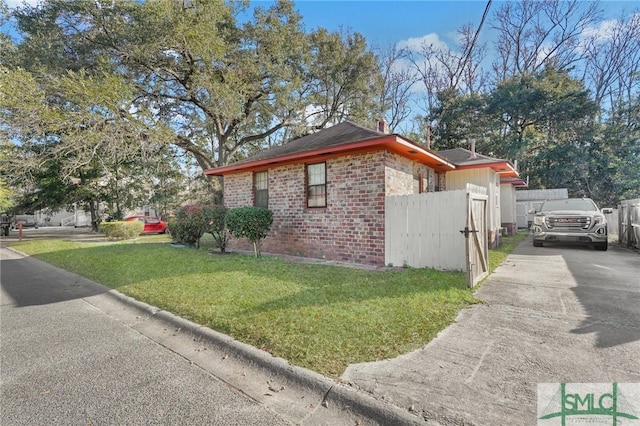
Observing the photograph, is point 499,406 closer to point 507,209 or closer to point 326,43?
point 507,209

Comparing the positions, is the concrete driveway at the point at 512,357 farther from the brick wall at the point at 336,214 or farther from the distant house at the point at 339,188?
the distant house at the point at 339,188

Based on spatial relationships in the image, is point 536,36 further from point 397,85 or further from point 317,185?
point 317,185

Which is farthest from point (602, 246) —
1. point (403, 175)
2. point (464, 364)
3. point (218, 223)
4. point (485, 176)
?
point (218, 223)

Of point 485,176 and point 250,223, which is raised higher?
point 485,176

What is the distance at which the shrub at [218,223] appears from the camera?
982 cm

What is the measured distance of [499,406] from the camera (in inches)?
85.4

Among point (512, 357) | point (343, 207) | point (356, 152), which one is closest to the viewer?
point (512, 357)

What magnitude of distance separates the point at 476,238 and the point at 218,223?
24.2ft

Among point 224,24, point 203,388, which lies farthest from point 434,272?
point 224,24

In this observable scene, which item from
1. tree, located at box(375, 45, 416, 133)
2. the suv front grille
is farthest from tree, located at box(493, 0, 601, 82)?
the suv front grille

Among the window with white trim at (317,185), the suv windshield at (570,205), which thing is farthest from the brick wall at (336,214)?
the suv windshield at (570,205)

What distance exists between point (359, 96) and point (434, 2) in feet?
37.3

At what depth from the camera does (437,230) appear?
654cm

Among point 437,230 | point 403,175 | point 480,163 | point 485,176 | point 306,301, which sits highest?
point 480,163
